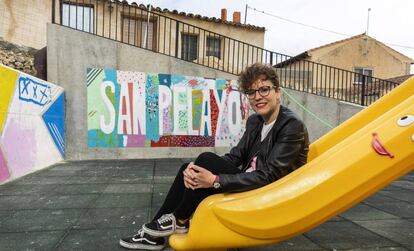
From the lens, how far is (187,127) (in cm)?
789

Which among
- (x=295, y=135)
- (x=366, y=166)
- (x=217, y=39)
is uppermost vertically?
(x=217, y=39)

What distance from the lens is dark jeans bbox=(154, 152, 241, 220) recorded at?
86.5 inches

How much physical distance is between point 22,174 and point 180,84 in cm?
404

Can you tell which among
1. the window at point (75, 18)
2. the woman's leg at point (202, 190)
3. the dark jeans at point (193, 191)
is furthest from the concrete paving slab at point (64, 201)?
the window at point (75, 18)

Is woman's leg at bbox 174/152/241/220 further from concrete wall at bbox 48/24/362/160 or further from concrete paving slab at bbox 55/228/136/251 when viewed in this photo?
concrete wall at bbox 48/24/362/160

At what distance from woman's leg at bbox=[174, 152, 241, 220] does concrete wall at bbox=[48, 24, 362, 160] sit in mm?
5533

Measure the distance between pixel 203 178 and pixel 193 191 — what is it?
193 millimetres

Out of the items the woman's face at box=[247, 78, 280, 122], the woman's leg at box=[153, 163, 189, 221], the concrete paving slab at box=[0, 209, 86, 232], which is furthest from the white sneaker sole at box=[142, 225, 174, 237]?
the woman's face at box=[247, 78, 280, 122]

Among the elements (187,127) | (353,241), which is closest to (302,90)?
(187,127)

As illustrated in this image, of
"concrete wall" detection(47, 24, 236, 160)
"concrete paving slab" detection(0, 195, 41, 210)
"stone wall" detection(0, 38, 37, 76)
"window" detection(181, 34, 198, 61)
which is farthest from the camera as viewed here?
"window" detection(181, 34, 198, 61)

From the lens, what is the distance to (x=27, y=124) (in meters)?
5.41

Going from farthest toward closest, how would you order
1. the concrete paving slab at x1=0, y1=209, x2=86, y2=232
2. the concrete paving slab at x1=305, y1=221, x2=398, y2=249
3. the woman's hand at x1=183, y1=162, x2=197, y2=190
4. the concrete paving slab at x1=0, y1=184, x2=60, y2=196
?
1. the concrete paving slab at x1=0, y1=184, x2=60, y2=196
2. the concrete paving slab at x1=0, y1=209, x2=86, y2=232
3. the concrete paving slab at x1=305, y1=221, x2=398, y2=249
4. the woman's hand at x1=183, y1=162, x2=197, y2=190

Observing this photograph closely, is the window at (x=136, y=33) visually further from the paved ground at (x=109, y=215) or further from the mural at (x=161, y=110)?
the paved ground at (x=109, y=215)

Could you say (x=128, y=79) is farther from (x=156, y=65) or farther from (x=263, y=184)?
(x=263, y=184)
